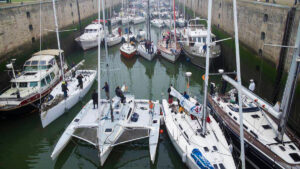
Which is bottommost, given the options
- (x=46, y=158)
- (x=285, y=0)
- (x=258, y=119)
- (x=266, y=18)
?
(x=46, y=158)

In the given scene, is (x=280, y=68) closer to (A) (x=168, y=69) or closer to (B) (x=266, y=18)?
(B) (x=266, y=18)

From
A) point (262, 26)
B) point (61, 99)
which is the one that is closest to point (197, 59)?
point (262, 26)

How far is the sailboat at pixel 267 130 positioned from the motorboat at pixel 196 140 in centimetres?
83

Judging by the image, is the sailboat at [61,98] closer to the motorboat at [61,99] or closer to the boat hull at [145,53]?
the motorboat at [61,99]

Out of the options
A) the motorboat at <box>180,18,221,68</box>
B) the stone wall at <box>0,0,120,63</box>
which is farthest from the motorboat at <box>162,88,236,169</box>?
the stone wall at <box>0,0,120,63</box>

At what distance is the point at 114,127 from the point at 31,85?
23.1 feet

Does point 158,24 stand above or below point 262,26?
above

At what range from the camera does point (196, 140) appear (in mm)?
9984

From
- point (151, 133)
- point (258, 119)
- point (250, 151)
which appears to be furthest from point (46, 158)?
point (258, 119)

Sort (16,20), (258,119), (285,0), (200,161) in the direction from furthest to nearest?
(16,20) → (285,0) → (258,119) → (200,161)

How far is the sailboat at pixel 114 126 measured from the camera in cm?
1034

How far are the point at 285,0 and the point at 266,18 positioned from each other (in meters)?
4.06

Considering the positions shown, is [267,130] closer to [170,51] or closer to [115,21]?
[170,51]

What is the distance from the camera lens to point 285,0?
17328mm
